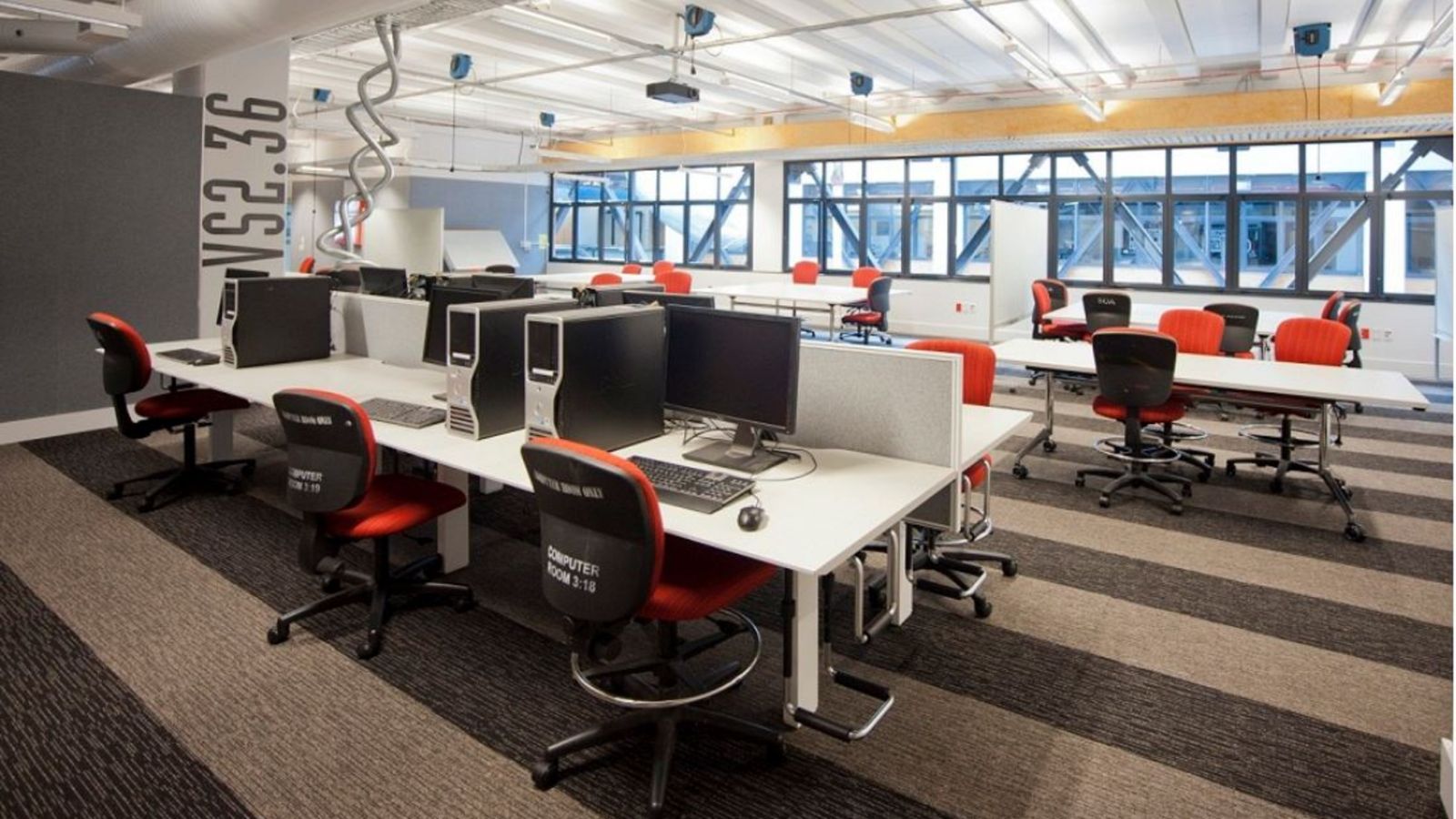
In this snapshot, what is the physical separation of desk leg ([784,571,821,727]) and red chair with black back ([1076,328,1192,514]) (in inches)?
105

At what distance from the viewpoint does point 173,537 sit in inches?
138

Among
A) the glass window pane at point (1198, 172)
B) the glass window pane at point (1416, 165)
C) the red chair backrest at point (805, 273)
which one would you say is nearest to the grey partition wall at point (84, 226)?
the red chair backrest at point (805, 273)

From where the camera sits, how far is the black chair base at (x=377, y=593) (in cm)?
264

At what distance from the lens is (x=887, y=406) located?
240 cm

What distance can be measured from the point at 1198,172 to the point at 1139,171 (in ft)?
2.04

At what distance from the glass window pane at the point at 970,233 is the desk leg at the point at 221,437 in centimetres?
885

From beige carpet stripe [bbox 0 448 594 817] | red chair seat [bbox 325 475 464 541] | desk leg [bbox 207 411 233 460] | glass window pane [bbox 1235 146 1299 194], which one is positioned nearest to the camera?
beige carpet stripe [bbox 0 448 594 817]

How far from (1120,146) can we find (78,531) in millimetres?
A: 9140

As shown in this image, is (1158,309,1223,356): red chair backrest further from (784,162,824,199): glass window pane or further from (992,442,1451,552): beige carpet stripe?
(784,162,824,199): glass window pane

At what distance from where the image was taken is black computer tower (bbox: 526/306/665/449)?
→ 229 cm

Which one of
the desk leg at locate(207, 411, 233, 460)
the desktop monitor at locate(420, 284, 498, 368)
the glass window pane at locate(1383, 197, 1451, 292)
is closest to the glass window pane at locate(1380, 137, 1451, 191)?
the glass window pane at locate(1383, 197, 1451, 292)

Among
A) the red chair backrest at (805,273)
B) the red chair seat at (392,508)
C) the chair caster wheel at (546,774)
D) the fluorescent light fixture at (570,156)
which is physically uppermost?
the fluorescent light fixture at (570,156)

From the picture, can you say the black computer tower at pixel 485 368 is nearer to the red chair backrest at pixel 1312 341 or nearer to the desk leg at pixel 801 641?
the desk leg at pixel 801 641

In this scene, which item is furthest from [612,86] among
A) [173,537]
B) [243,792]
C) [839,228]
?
[243,792]
